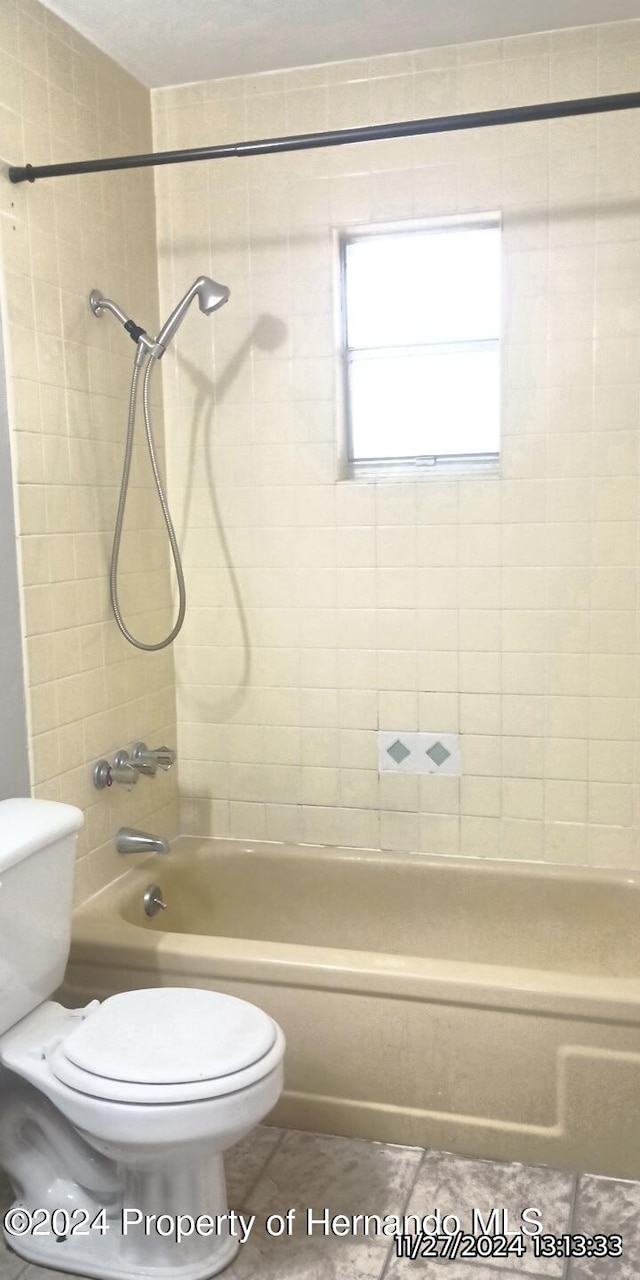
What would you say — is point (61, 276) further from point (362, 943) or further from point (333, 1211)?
point (333, 1211)

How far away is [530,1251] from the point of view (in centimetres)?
183

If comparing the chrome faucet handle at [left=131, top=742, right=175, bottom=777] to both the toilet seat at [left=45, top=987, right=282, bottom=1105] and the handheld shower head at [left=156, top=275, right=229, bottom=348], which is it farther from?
the handheld shower head at [left=156, top=275, right=229, bottom=348]

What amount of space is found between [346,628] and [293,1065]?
109 cm

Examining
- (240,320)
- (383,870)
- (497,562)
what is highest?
(240,320)

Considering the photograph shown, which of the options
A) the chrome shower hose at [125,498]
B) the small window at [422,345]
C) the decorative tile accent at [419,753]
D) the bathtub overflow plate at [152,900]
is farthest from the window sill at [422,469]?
the bathtub overflow plate at [152,900]

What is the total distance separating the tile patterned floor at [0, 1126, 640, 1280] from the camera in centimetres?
179

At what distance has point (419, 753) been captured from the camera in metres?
2.68

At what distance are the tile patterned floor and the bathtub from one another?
47mm

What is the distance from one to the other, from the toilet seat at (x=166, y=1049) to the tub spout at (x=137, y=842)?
61cm

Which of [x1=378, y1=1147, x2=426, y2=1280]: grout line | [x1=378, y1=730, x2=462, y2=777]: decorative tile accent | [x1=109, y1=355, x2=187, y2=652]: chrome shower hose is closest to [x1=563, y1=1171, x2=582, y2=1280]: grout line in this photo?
[x1=378, y1=1147, x2=426, y2=1280]: grout line

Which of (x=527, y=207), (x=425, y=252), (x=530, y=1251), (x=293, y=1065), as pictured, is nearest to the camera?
(x=530, y=1251)

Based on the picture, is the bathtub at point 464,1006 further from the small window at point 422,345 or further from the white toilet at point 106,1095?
the small window at point 422,345

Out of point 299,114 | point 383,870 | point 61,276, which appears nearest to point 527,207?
point 299,114

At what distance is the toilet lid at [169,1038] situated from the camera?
167 cm
